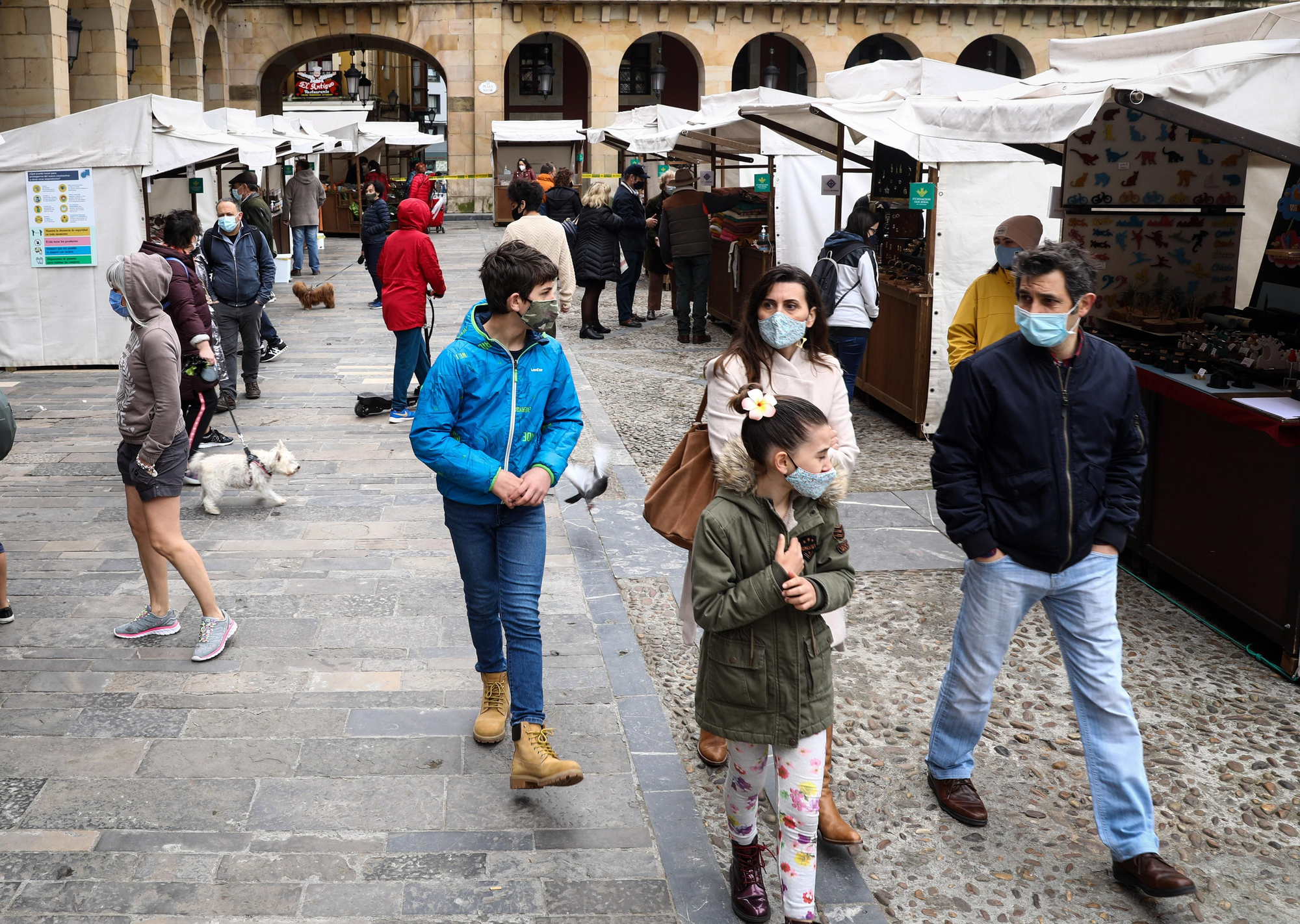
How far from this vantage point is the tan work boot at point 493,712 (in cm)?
436

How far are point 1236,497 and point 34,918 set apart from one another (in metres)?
4.93

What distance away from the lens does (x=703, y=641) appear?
10.9ft

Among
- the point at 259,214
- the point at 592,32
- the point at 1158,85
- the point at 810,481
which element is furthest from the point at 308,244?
the point at 810,481

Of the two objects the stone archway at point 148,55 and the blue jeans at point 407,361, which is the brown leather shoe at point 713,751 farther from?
the stone archway at point 148,55

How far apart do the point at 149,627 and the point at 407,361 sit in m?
4.57

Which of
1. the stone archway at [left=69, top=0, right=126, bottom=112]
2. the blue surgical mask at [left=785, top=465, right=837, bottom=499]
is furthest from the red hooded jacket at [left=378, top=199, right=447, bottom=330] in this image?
the stone archway at [left=69, top=0, right=126, bottom=112]

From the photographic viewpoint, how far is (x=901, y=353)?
9.84 metres

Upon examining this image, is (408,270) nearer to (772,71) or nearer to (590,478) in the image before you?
(590,478)

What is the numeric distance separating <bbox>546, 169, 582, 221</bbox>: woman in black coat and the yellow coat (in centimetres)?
1076

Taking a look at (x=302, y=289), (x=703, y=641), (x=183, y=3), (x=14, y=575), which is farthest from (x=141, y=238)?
(x=183, y=3)

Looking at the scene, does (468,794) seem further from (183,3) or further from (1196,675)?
(183,3)

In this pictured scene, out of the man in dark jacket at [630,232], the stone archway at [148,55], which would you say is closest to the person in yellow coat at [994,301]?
the man in dark jacket at [630,232]

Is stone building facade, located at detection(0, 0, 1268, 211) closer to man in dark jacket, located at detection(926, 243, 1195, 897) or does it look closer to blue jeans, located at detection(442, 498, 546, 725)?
blue jeans, located at detection(442, 498, 546, 725)

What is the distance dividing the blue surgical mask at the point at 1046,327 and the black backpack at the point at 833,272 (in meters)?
4.69
